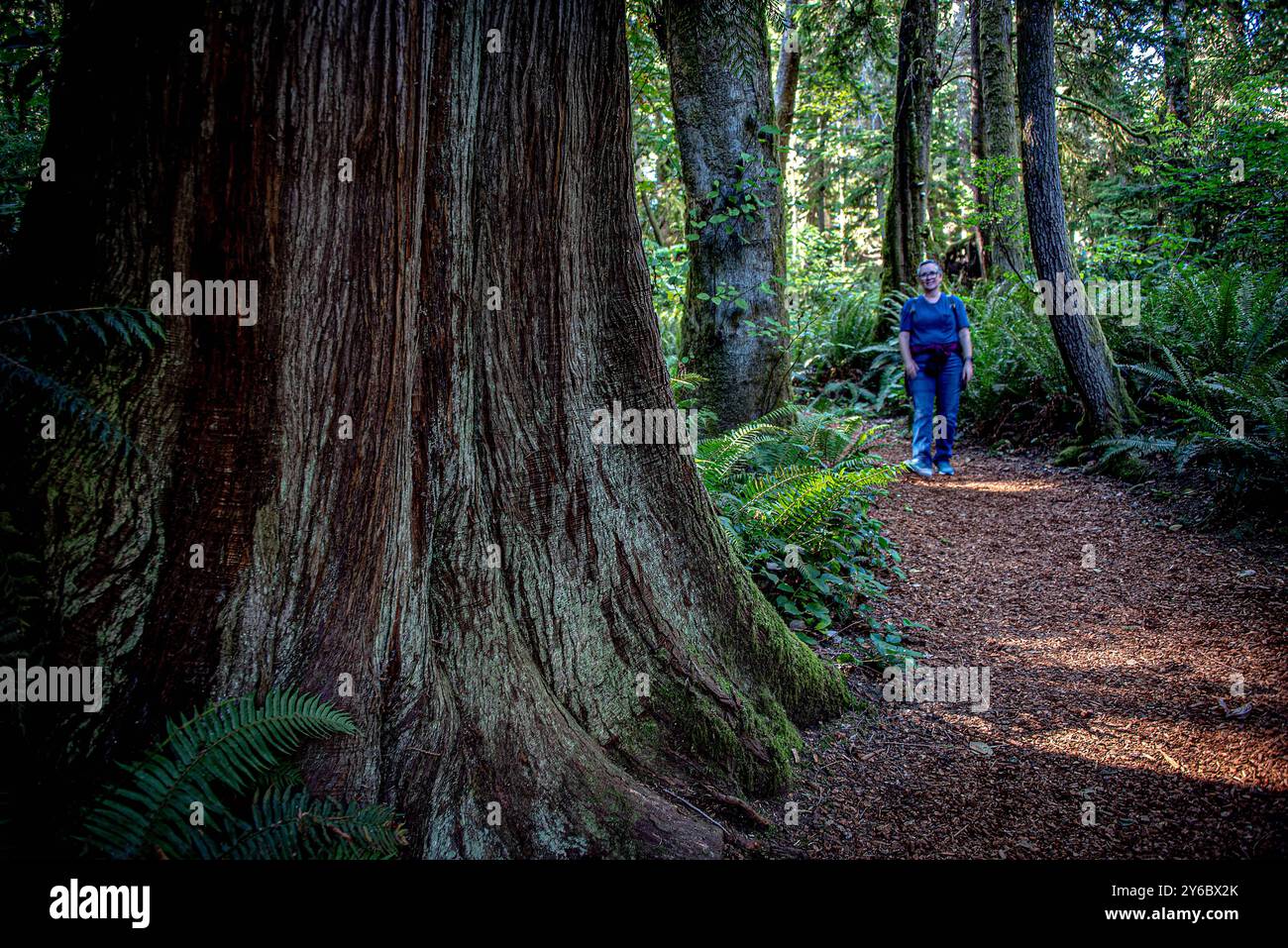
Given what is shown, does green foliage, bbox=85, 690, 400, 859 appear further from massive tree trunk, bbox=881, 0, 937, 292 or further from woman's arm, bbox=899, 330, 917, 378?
massive tree trunk, bbox=881, 0, 937, 292

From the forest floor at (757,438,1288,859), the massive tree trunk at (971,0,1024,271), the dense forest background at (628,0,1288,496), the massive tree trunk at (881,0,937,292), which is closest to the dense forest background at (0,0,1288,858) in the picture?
the forest floor at (757,438,1288,859)

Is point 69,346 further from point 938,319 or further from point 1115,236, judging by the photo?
point 1115,236

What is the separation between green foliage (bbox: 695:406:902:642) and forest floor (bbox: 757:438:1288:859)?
359mm

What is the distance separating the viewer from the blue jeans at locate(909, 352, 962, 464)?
791 cm

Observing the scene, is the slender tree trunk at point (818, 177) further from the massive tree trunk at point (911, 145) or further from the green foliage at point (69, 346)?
the green foliage at point (69, 346)

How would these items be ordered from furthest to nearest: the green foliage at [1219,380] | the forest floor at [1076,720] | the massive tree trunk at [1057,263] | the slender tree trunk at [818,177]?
the slender tree trunk at [818,177] → the massive tree trunk at [1057,263] → the green foliage at [1219,380] → the forest floor at [1076,720]

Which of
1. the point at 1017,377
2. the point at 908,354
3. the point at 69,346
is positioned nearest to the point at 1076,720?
the point at 69,346

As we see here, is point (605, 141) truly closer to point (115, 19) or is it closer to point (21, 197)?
point (115, 19)

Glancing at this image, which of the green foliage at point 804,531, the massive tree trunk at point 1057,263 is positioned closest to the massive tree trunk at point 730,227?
the green foliage at point 804,531

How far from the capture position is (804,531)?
4.80m

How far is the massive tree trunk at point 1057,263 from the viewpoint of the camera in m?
7.51

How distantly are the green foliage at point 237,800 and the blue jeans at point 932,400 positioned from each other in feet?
23.8

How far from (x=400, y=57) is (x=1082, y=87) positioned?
16281 mm

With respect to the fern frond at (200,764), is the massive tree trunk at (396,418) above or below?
above
